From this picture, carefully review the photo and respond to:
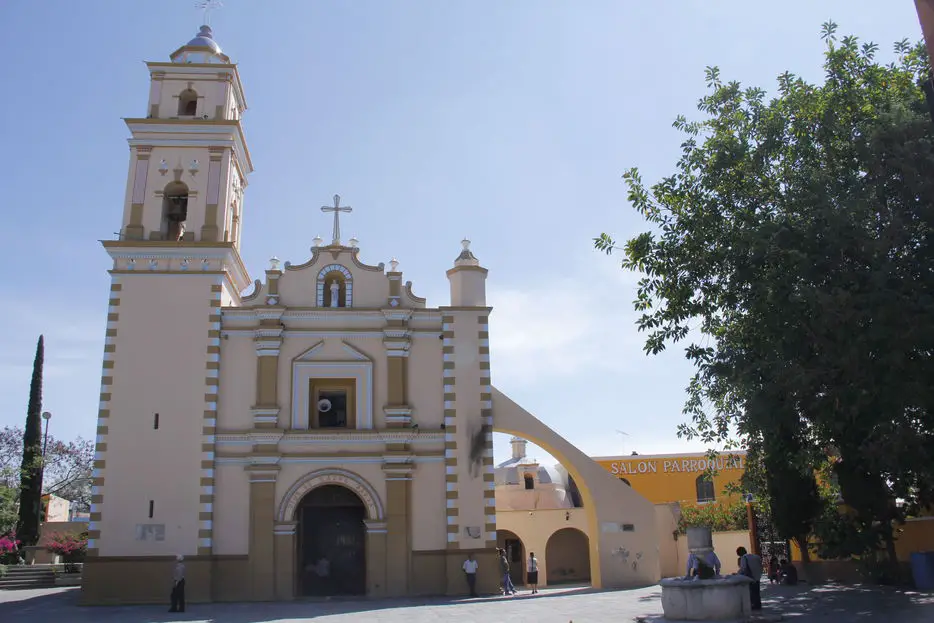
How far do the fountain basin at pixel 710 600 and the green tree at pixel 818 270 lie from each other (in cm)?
302

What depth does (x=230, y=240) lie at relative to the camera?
25250 mm

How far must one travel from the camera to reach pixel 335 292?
24.7 metres

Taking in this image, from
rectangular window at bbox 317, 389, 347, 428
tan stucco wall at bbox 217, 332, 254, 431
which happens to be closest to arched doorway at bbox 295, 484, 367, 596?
rectangular window at bbox 317, 389, 347, 428

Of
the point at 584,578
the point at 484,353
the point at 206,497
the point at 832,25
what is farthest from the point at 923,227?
the point at 584,578

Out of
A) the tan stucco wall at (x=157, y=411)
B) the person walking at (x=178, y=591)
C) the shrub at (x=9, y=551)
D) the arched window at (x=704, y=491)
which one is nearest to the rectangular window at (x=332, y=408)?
the tan stucco wall at (x=157, y=411)

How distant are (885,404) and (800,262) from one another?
277 centimetres

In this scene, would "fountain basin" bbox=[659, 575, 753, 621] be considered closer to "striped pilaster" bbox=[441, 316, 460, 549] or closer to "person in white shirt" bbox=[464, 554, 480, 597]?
"person in white shirt" bbox=[464, 554, 480, 597]

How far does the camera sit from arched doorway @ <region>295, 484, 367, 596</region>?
23.0 meters

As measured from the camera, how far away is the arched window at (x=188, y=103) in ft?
84.5

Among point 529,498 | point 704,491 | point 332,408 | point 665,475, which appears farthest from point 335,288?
point 704,491

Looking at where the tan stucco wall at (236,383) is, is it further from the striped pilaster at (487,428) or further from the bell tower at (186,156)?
the striped pilaster at (487,428)

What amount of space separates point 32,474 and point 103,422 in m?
13.6

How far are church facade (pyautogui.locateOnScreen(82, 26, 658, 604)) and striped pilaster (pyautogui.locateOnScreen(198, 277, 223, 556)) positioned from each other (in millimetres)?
40

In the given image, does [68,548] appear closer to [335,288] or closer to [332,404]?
[332,404]
